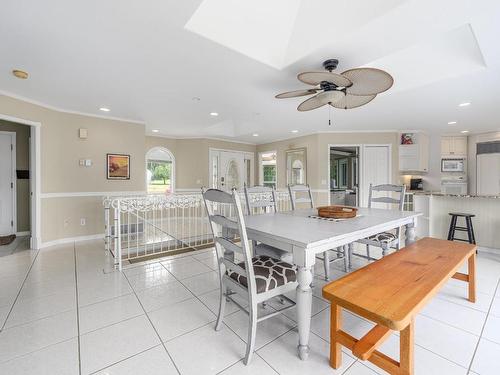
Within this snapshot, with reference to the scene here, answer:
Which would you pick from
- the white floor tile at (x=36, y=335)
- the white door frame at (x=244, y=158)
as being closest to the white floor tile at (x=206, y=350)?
the white floor tile at (x=36, y=335)

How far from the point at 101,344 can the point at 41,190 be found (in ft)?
11.5

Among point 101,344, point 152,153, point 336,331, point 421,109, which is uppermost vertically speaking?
point 421,109

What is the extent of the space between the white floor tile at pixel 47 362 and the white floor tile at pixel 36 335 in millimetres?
66

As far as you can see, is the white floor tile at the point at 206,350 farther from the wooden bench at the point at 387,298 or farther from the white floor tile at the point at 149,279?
the white floor tile at the point at 149,279

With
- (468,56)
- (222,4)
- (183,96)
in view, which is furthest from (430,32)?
(183,96)

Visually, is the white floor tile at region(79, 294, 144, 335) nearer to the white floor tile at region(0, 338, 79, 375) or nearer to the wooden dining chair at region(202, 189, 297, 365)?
the white floor tile at region(0, 338, 79, 375)

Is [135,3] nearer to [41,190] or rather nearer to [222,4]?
[222,4]

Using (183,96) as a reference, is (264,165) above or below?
below

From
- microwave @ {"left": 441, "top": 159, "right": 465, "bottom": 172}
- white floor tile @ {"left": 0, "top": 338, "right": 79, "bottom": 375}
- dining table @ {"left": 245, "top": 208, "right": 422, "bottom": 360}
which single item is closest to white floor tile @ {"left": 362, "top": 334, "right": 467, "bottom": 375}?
dining table @ {"left": 245, "top": 208, "right": 422, "bottom": 360}

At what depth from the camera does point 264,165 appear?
7984 millimetres

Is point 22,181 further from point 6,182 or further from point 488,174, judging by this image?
point 488,174

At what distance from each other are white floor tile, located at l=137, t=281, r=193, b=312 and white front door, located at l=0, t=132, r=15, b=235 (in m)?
4.26

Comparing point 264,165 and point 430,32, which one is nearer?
point 430,32

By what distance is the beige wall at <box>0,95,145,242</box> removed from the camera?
13.0ft
